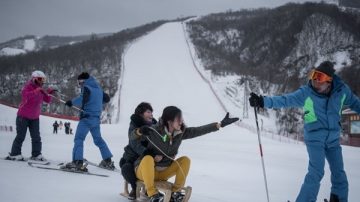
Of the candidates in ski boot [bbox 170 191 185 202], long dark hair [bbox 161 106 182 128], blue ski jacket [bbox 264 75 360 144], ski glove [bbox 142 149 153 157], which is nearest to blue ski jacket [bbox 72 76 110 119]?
ski glove [bbox 142 149 153 157]

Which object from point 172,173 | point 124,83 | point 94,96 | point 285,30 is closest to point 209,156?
point 94,96

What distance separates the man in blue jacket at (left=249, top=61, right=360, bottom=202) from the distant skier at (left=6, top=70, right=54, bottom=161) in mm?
5104

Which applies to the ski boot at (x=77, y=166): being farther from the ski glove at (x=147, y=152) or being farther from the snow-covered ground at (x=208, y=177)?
the ski glove at (x=147, y=152)

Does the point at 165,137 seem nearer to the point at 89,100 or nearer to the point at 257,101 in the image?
the point at 257,101

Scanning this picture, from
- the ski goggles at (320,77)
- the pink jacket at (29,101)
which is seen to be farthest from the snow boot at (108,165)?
the ski goggles at (320,77)

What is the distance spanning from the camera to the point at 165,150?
4387mm

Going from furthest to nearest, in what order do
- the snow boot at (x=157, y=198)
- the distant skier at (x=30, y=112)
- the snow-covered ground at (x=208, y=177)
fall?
the distant skier at (x=30, y=112), the snow-covered ground at (x=208, y=177), the snow boot at (x=157, y=198)

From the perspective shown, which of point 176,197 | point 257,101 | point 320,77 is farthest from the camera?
point 257,101

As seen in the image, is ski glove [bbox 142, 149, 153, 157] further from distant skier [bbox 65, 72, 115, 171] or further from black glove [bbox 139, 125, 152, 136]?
distant skier [bbox 65, 72, 115, 171]

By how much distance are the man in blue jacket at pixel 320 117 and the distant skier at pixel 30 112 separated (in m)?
5.10

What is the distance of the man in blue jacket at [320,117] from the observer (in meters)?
4.37

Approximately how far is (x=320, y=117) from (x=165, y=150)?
74.4 inches

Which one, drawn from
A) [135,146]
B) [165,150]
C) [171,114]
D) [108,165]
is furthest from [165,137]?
[108,165]

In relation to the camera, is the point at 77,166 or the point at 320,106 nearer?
the point at 320,106
